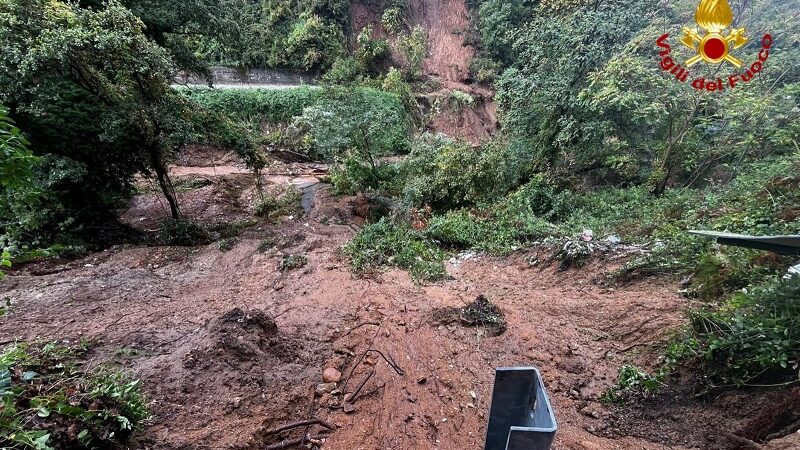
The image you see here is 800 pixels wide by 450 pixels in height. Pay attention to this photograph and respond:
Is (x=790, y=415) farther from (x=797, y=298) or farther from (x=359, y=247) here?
(x=359, y=247)

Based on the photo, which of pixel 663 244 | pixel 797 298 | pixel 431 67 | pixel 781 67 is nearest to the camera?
pixel 797 298

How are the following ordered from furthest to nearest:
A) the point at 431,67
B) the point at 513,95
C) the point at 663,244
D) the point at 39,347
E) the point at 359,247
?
the point at 431,67, the point at 513,95, the point at 359,247, the point at 663,244, the point at 39,347

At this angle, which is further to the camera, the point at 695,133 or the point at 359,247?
the point at 695,133

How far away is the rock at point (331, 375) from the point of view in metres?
3.11

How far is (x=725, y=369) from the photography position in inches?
101

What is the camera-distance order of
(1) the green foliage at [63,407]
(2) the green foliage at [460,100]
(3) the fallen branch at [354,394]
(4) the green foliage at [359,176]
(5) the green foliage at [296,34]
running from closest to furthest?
(1) the green foliage at [63,407], (3) the fallen branch at [354,394], (4) the green foliage at [359,176], (5) the green foliage at [296,34], (2) the green foliage at [460,100]

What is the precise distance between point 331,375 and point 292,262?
109 inches

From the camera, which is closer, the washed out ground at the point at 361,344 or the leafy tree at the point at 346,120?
the washed out ground at the point at 361,344

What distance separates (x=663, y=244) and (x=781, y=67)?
18.7 feet

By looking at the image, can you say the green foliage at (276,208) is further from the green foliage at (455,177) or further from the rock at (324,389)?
the rock at (324,389)

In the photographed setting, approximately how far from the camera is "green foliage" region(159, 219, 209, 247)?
275 inches

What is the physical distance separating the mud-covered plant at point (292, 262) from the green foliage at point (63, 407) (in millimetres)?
3043

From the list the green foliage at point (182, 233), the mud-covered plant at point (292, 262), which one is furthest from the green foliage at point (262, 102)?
the mud-covered plant at point (292, 262)

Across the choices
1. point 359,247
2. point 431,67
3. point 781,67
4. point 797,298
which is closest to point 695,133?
point 781,67
